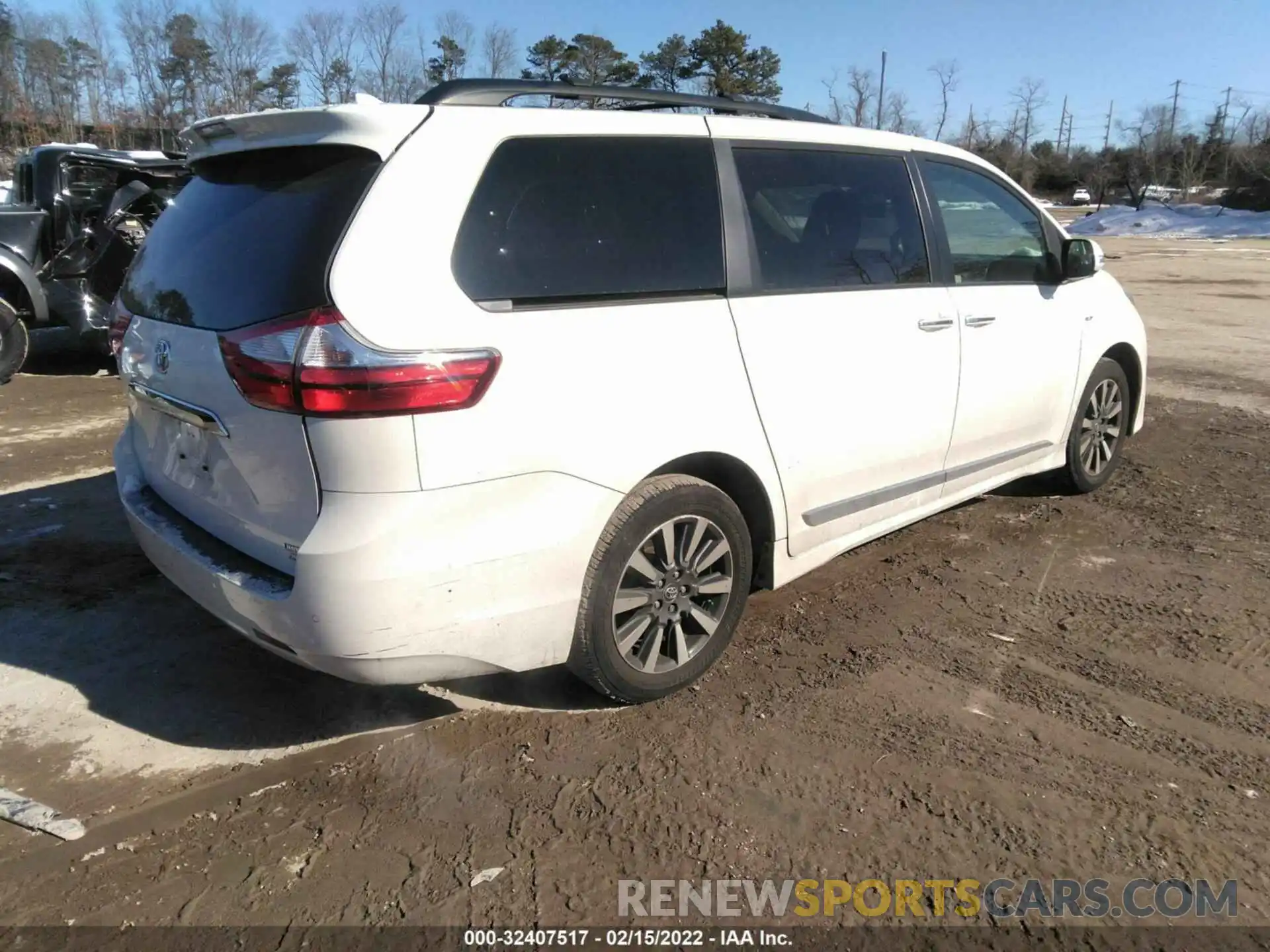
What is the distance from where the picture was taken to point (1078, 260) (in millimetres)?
4637

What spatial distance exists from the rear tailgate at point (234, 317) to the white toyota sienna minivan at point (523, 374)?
0.04 ft

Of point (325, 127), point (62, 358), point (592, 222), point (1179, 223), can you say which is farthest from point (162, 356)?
point (1179, 223)

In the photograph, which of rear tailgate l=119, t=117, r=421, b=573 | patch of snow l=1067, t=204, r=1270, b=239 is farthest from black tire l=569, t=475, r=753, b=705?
patch of snow l=1067, t=204, r=1270, b=239

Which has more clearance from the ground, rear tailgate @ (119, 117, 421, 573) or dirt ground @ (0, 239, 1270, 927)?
rear tailgate @ (119, 117, 421, 573)

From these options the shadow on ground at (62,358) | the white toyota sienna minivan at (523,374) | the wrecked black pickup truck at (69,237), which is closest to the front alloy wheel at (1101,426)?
the white toyota sienna minivan at (523,374)

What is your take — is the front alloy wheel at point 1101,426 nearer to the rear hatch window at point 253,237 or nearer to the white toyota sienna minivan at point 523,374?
the white toyota sienna minivan at point 523,374

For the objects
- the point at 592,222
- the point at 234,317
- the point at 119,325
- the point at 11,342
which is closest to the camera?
the point at 234,317

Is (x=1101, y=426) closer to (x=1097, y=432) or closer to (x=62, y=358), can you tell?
(x=1097, y=432)

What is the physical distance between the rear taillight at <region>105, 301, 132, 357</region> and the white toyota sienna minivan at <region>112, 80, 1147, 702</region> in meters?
0.02

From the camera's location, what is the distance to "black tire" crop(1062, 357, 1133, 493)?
507 cm

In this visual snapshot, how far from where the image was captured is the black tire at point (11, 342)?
8367 millimetres

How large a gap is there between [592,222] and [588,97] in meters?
0.58

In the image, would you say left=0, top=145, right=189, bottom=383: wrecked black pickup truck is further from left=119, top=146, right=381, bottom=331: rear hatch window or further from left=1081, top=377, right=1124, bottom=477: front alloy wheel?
left=1081, top=377, right=1124, bottom=477: front alloy wheel

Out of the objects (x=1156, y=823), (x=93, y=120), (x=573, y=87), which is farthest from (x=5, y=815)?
(x=93, y=120)
